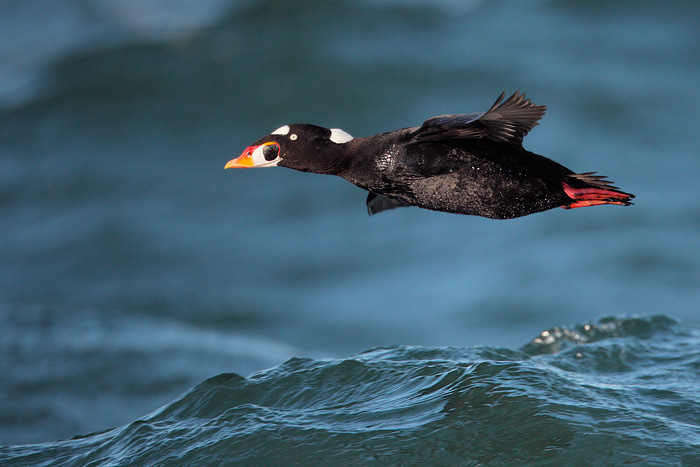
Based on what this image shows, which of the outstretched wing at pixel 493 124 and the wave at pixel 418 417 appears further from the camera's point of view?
the outstretched wing at pixel 493 124

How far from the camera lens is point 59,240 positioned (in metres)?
11.7

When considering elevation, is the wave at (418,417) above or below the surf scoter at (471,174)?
below

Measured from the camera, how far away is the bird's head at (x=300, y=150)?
4.57 metres

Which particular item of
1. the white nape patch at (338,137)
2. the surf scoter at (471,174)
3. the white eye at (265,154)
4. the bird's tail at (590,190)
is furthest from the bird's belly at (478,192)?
the white eye at (265,154)

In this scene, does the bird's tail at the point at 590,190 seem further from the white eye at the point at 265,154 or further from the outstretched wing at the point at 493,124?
the white eye at the point at 265,154

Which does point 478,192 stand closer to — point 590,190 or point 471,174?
point 471,174

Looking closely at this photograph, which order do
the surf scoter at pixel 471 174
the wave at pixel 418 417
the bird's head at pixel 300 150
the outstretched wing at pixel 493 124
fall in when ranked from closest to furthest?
1. the wave at pixel 418 417
2. the outstretched wing at pixel 493 124
3. the surf scoter at pixel 471 174
4. the bird's head at pixel 300 150

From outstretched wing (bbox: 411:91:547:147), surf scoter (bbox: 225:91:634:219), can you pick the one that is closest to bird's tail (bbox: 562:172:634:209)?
surf scoter (bbox: 225:91:634:219)

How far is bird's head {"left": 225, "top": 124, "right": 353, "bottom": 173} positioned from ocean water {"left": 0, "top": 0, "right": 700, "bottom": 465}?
1317mm

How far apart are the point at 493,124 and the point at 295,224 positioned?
7497mm

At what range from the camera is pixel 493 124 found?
422 cm

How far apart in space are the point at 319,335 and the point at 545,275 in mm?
3064

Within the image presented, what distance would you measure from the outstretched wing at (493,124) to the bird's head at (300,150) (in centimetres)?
49

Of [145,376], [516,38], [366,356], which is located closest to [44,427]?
[145,376]
